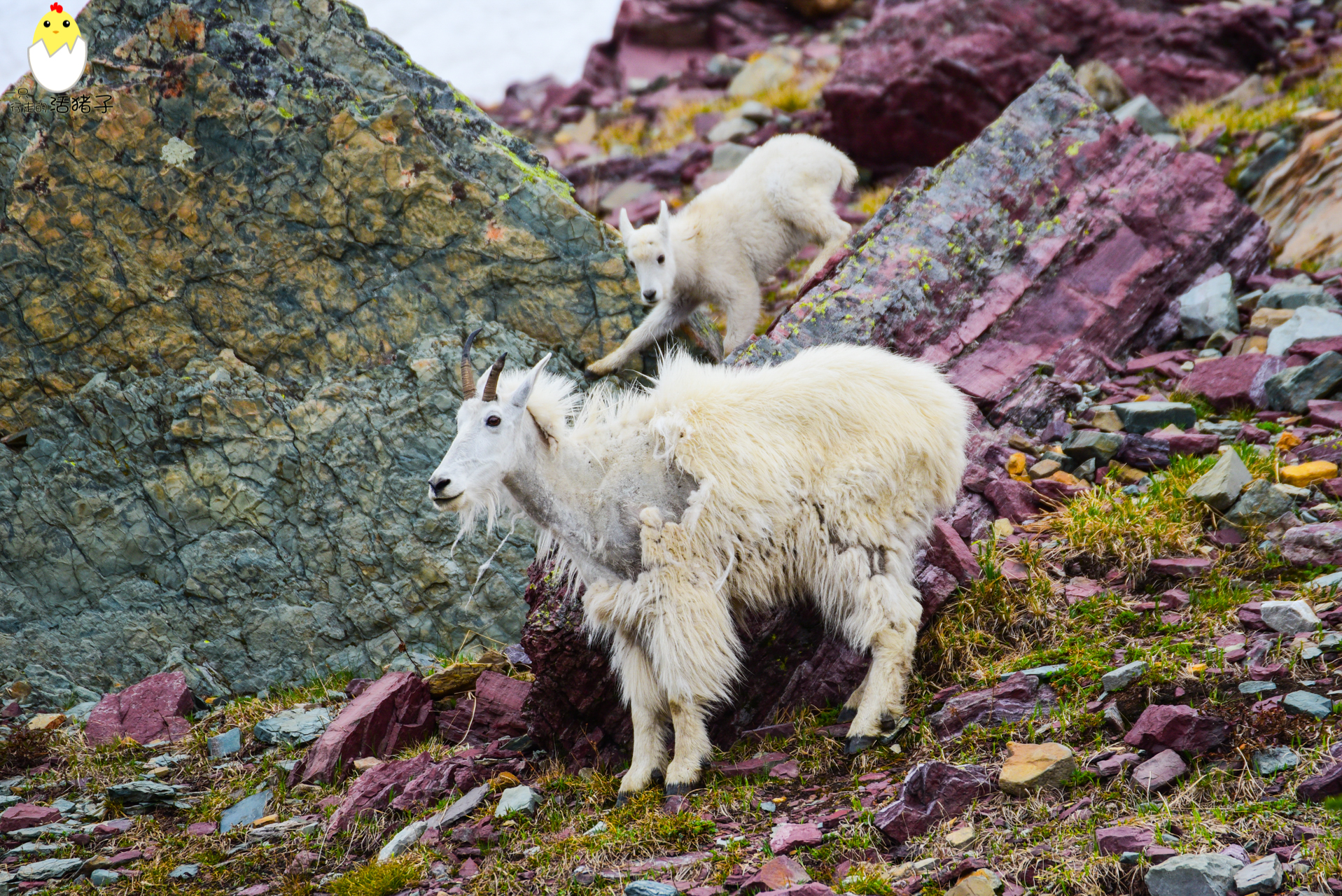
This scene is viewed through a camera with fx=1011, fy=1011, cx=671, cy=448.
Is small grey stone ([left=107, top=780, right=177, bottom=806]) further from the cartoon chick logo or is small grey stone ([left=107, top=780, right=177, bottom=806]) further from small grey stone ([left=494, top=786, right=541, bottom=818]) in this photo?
the cartoon chick logo

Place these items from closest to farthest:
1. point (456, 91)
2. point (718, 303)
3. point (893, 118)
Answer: point (456, 91), point (718, 303), point (893, 118)

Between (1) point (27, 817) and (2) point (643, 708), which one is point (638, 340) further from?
(1) point (27, 817)

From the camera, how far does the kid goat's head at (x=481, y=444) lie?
19.3 feet

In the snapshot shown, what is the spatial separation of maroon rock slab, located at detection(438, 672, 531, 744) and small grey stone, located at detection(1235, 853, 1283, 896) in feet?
15.0

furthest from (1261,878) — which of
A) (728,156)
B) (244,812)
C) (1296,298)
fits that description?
(728,156)

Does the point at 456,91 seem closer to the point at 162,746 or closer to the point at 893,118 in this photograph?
the point at 162,746

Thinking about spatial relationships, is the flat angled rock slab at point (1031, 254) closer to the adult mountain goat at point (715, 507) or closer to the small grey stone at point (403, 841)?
the adult mountain goat at point (715, 507)

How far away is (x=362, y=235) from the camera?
8750 mm

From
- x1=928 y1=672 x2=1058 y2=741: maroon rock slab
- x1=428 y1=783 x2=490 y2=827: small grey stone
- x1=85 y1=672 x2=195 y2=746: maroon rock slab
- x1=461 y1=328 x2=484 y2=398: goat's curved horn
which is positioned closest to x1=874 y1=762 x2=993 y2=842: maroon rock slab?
x1=928 y1=672 x2=1058 y2=741: maroon rock slab

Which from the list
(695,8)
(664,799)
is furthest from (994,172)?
(695,8)

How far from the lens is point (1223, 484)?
22.0ft

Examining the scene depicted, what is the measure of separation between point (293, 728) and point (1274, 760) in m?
6.41

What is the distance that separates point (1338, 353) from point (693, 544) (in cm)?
598

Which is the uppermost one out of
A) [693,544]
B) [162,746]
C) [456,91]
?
[456,91]
